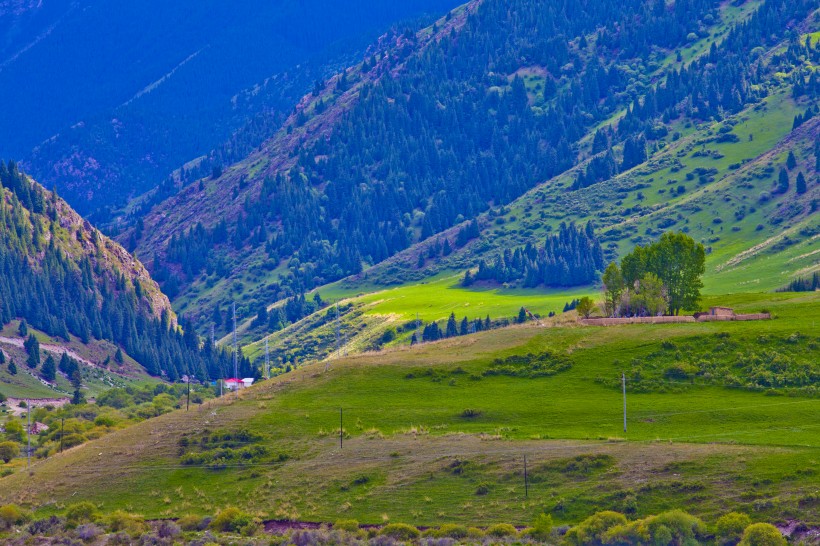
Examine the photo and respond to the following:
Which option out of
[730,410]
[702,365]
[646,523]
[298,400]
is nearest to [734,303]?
[702,365]

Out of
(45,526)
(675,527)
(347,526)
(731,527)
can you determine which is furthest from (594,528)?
(45,526)

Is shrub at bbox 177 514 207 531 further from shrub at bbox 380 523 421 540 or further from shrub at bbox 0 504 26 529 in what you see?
shrub at bbox 380 523 421 540

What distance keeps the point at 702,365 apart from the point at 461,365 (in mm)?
26934

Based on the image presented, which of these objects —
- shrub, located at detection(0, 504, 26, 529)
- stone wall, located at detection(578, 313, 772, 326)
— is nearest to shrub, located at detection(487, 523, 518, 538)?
shrub, located at detection(0, 504, 26, 529)

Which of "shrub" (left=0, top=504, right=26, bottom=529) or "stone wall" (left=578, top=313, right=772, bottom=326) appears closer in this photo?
"shrub" (left=0, top=504, right=26, bottom=529)

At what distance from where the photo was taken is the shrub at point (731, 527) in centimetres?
12338

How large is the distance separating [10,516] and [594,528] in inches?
2174

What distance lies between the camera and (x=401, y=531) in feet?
445

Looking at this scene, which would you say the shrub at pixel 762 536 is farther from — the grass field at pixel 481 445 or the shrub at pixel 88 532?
the shrub at pixel 88 532

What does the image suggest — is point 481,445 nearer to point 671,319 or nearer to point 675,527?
point 675,527

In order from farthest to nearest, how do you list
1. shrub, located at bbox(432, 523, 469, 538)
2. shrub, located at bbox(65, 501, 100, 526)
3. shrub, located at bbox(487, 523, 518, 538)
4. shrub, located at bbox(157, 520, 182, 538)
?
1. shrub, located at bbox(65, 501, 100, 526)
2. shrub, located at bbox(157, 520, 182, 538)
3. shrub, located at bbox(432, 523, 469, 538)
4. shrub, located at bbox(487, 523, 518, 538)

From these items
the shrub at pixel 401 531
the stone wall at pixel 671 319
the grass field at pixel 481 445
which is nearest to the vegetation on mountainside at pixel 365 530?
the shrub at pixel 401 531

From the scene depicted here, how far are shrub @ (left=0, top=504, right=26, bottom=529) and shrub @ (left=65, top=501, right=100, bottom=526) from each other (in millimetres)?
4198

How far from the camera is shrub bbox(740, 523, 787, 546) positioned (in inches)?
4724
